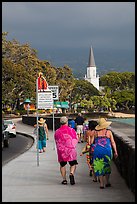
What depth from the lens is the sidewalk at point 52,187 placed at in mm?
9254

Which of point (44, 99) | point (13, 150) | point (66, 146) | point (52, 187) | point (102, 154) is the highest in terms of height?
point (44, 99)

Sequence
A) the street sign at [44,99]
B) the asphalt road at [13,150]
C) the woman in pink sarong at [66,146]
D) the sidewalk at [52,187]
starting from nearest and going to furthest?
the sidewalk at [52,187], the woman in pink sarong at [66,146], the street sign at [44,99], the asphalt road at [13,150]

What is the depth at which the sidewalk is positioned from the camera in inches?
364

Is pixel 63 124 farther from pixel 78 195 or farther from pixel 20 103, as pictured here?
pixel 20 103

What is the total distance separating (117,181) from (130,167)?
68.1 inches

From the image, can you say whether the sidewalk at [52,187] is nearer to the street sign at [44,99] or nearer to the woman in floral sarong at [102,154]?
the woman in floral sarong at [102,154]

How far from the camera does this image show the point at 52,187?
10.8 m

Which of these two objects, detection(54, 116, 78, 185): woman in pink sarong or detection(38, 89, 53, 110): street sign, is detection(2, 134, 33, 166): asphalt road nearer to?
detection(38, 89, 53, 110): street sign

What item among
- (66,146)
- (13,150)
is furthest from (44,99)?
(13,150)

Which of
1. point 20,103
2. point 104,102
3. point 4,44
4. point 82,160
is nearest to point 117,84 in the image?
point 104,102

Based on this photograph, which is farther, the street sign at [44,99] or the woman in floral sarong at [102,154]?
the street sign at [44,99]

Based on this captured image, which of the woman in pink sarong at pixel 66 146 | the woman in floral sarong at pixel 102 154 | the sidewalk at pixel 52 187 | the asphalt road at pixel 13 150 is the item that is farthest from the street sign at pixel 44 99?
the woman in floral sarong at pixel 102 154

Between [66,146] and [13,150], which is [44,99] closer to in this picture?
[66,146]

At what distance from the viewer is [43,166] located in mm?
15227
